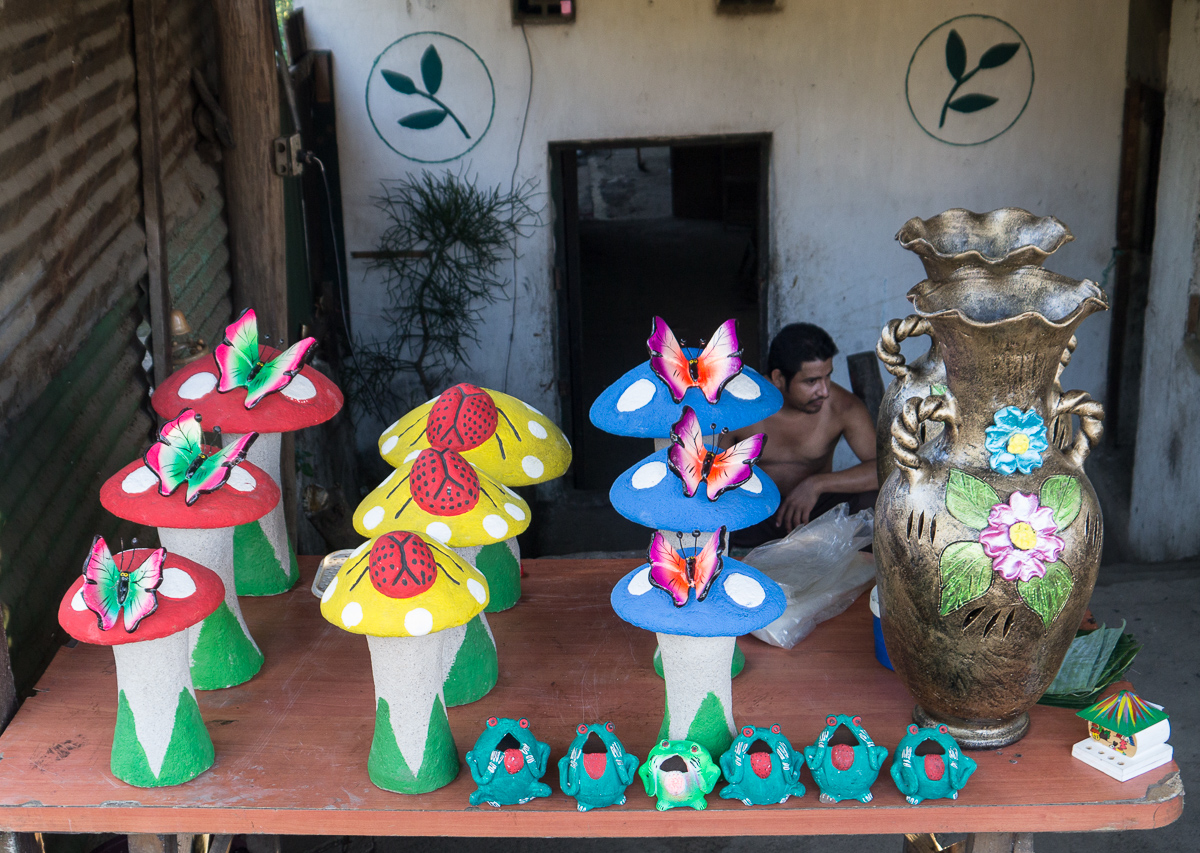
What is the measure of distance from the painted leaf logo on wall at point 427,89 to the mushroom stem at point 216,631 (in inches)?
136

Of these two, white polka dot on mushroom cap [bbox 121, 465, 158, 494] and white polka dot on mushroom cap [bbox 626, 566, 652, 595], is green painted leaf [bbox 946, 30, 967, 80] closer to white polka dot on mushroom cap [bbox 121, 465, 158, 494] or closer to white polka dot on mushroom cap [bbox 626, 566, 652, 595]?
white polka dot on mushroom cap [bbox 626, 566, 652, 595]

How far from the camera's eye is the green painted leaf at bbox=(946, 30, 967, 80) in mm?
5191

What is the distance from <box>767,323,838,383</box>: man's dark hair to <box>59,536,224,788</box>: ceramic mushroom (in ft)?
7.65

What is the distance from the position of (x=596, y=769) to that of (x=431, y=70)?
4176mm

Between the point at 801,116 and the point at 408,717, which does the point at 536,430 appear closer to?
the point at 408,717

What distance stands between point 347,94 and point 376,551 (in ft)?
13.0

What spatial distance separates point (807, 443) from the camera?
4180mm

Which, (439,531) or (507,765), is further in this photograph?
(439,531)

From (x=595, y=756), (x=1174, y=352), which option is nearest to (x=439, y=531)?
(x=595, y=756)

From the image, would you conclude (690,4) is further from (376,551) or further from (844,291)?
(376,551)

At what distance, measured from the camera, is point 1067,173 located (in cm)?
545

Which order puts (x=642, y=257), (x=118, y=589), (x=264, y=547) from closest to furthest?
(x=118, y=589) < (x=264, y=547) < (x=642, y=257)

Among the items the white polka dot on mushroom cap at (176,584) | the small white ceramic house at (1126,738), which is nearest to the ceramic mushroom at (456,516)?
the white polka dot on mushroom cap at (176,584)

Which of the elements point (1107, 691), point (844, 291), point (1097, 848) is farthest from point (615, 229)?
point (1107, 691)
